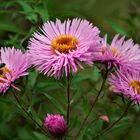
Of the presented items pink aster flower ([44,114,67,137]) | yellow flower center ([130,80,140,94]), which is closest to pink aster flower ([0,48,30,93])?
pink aster flower ([44,114,67,137])

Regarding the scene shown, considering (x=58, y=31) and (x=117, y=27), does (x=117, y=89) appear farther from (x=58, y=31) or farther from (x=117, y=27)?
(x=117, y=27)

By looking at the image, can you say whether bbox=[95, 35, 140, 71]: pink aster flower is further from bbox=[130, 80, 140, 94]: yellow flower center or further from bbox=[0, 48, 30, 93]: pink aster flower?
bbox=[0, 48, 30, 93]: pink aster flower

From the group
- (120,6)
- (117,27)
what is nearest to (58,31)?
(117,27)

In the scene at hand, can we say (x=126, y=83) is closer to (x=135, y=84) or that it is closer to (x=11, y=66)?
(x=135, y=84)

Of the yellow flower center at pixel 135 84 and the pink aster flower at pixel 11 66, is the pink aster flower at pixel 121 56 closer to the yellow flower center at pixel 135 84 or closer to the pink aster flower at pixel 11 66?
the yellow flower center at pixel 135 84

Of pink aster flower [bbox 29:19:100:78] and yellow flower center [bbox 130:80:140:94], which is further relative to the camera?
yellow flower center [bbox 130:80:140:94]

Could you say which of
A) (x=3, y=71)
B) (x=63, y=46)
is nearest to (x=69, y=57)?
(x=63, y=46)
